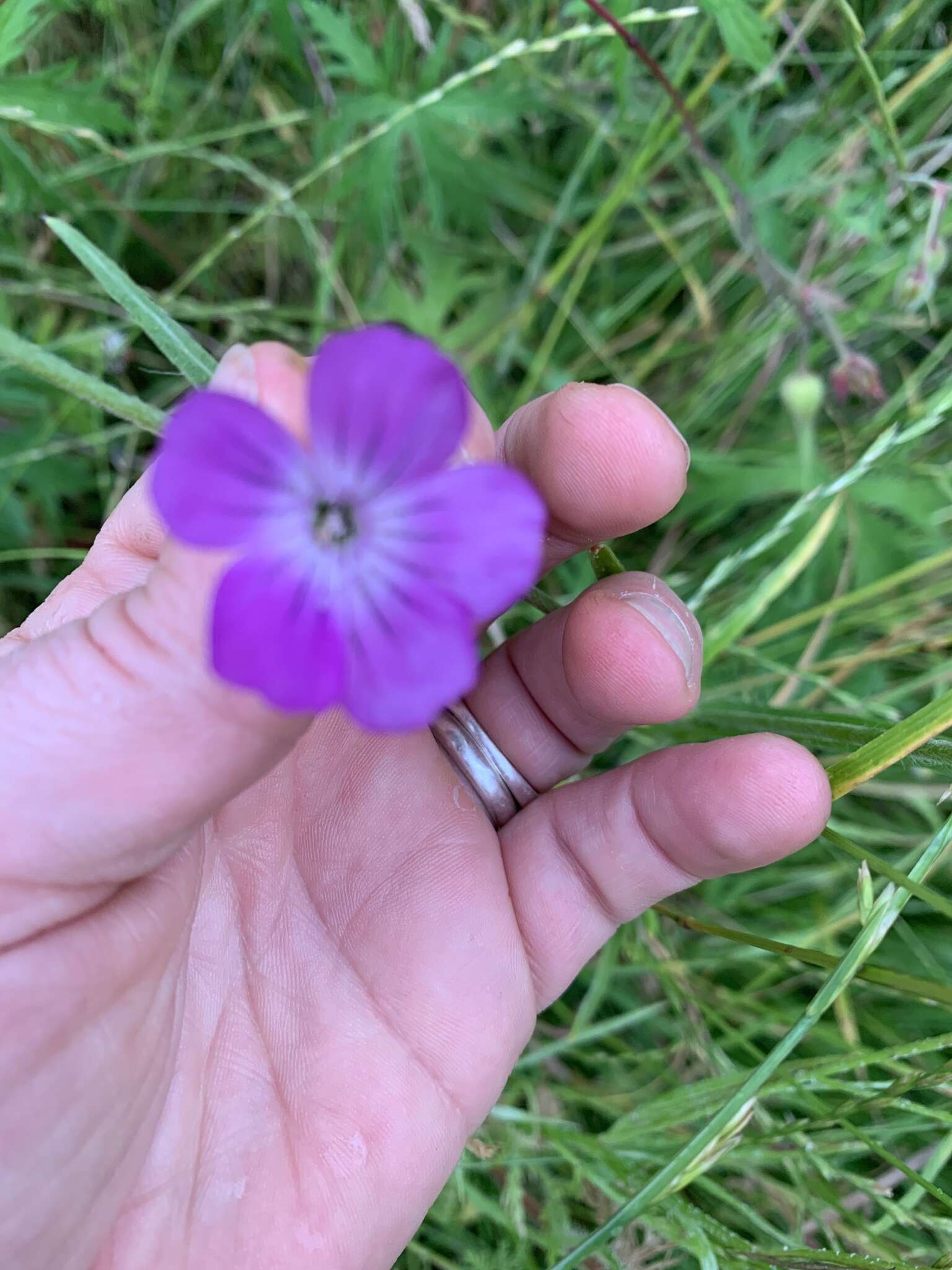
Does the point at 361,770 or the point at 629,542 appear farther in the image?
the point at 629,542

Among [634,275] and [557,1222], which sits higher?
[634,275]

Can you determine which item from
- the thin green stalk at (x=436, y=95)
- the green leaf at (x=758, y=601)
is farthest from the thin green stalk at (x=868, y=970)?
the thin green stalk at (x=436, y=95)

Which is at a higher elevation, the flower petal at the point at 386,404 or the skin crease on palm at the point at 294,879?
the flower petal at the point at 386,404

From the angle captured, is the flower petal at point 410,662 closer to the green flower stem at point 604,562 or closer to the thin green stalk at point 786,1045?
the green flower stem at point 604,562

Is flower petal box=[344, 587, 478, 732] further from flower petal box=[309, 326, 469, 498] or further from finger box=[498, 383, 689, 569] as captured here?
finger box=[498, 383, 689, 569]

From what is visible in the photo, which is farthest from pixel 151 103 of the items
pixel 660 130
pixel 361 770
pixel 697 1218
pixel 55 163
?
pixel 697 1218

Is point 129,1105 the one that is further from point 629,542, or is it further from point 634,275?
point 634,275

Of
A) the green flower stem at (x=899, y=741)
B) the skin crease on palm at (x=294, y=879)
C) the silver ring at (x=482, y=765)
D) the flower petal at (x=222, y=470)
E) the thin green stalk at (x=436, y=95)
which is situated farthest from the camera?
the silver ring at (x=482, y=765)
